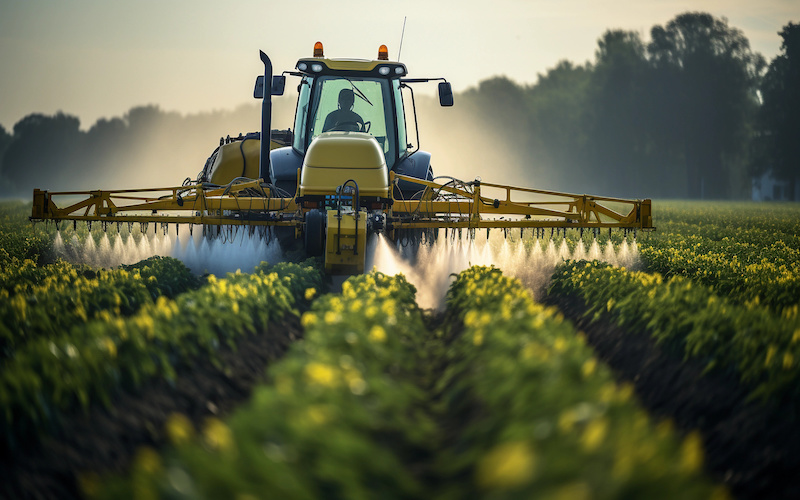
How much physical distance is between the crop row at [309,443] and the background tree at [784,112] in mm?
66877

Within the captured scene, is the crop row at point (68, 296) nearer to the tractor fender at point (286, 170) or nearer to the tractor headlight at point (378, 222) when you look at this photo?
the tractor headlight at point (378, 222)

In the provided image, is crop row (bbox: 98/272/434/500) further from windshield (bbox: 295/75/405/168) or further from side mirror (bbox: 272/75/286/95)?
windshield (bbox: 295/75/405/168)

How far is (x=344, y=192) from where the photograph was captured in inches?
456

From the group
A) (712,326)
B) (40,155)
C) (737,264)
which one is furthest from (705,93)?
(40,155)

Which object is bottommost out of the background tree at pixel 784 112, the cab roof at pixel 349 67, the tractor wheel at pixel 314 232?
the tractor wheel at pixel 314 232

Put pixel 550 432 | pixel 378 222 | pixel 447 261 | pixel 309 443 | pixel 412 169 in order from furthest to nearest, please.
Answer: pixel 412 169
pixel 447 261
pixel 378 222
pixel 309 443
pixel 550 432

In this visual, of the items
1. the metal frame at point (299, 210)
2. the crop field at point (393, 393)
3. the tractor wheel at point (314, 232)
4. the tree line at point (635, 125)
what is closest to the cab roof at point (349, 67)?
the metal frame at point (299, 210)

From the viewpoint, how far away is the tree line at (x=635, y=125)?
68062 mm

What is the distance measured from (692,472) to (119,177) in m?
108

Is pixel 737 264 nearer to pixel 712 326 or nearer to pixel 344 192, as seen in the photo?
pixel 344 192

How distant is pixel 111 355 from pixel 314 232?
595 cm

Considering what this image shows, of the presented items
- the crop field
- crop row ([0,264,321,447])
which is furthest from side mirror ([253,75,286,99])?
crop row ([0,264,321,447])

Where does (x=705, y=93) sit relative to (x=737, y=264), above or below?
above

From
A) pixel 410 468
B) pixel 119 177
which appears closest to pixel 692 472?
pixel 410 468
